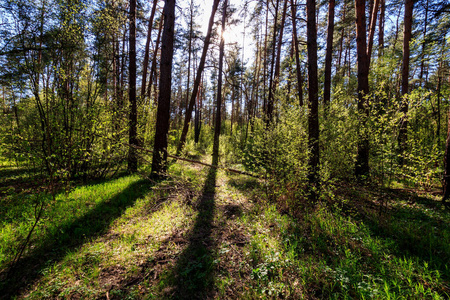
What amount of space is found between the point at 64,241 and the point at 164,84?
17.7 feet

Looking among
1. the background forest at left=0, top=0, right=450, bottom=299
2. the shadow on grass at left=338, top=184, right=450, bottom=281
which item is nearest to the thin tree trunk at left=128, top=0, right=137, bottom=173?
the background forest at left=0, top=0, right=450, bottom=299

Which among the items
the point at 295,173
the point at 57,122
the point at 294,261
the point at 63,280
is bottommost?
the point at 63,280

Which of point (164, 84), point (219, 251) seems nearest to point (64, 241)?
point (219, 251)

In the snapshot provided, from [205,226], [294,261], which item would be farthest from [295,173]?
[205,226]

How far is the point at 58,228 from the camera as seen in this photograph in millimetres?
3664

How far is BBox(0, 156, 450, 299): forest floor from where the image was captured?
237cm

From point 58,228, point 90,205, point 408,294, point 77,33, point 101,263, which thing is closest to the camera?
point 408,294

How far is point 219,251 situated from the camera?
314 centimetres

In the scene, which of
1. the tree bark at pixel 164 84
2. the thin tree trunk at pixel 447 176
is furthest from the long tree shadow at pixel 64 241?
the thin tree trunk at pixel 447 176

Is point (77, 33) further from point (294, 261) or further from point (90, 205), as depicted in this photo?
point (294, 261)

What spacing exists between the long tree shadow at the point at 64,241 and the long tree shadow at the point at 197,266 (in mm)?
2012

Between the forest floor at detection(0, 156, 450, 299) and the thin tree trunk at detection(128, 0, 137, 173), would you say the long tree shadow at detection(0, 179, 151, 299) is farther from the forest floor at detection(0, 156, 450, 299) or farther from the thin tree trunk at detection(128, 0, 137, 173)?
the thin tree trunk at detection(128, 0, 137, 173)

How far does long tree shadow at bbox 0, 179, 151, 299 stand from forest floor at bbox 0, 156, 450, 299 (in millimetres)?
17

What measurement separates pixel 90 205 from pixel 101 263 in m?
2.26
